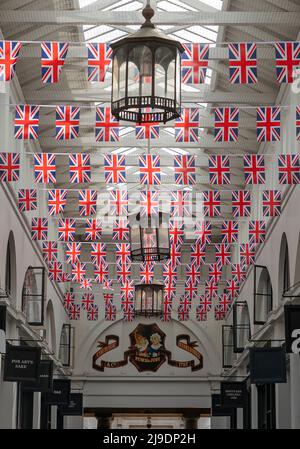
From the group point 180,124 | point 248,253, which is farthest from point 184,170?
point 248,253

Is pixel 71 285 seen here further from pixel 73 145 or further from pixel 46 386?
pixel 46 386

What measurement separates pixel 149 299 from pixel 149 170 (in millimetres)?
11810

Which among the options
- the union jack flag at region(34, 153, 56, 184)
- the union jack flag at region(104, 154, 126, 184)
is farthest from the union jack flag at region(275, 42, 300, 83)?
the union jack flag at region(34, 153, 56, 184)

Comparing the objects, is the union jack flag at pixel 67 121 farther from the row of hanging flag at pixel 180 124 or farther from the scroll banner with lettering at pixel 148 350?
the scroll banner with lettering at pixel 148 350

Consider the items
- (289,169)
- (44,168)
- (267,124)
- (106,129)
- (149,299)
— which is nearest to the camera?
Answer: (267,124)

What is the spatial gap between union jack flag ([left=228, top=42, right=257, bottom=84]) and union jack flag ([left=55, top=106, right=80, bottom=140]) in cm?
402

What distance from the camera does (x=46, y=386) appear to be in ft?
87.4

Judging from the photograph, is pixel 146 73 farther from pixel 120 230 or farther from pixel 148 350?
pixel 148 350

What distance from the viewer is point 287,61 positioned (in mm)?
15391

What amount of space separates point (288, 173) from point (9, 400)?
975cm
